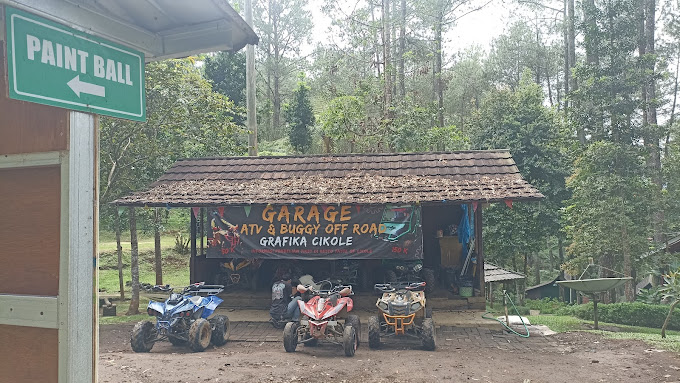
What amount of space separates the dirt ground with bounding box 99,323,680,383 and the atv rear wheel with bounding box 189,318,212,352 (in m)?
0.17

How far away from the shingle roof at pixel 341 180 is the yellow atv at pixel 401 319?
248 centimetres

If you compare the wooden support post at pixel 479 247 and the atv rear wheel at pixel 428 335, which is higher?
the wooden support post at pixel 479 247

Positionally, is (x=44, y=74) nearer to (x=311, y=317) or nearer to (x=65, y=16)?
(x=65, y=16)

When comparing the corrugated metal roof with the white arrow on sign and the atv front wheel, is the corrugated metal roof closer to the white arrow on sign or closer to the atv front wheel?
the atv front wheel

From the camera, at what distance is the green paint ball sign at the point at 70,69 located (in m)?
2.24

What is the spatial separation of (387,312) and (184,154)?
30.9 ft

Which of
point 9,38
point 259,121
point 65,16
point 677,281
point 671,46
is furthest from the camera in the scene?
point 259,121

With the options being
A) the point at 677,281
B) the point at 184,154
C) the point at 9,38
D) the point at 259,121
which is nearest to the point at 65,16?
the point at 9,38

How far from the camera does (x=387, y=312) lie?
365 inches

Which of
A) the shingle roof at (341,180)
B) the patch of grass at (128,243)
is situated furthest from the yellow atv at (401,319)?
the patch of grass at (128,243)

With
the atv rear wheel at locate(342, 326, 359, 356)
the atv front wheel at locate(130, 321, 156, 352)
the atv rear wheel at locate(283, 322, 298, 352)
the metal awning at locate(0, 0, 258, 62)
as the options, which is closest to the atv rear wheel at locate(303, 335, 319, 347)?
the atv rear wheel at locate(283, 322, 298, 352)

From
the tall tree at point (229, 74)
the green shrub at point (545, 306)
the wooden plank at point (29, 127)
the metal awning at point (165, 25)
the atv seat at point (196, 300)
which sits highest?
the tall tree at point (229, 74)

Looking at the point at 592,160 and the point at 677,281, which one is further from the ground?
the point at 592,160

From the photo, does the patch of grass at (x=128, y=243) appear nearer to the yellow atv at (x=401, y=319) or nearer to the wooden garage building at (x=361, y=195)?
the wooden garage building at (x=361, y=195)
